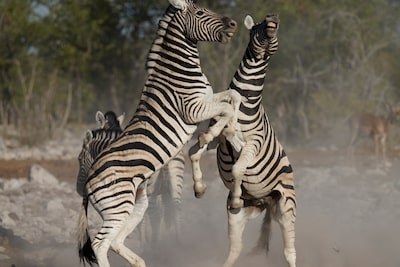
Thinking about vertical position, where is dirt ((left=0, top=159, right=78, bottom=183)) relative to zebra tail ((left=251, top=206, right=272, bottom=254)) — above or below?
above

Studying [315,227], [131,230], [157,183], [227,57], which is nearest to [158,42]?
[131,230]

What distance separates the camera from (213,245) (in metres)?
8.75

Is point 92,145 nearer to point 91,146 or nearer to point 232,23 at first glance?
point 91,146

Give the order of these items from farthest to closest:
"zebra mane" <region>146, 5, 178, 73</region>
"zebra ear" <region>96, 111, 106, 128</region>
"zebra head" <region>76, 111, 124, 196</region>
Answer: "zebra ear" <region>96, 111, 106, 128</region> < "zebra head" <region>76, 111, 124, 196</region> < "zebra mane" <region>146, 5, 178, 73</region>

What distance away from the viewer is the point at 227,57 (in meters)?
22.3

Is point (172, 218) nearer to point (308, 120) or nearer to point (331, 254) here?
point (331, 254)

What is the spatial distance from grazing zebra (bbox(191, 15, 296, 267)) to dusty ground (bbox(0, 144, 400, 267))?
1.18 m

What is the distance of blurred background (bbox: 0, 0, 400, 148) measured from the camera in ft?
70.4

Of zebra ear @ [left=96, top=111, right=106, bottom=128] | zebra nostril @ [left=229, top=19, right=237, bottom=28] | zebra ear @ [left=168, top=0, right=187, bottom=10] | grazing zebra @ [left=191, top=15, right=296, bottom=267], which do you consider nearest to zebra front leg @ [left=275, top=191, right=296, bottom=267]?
grazing zebra @ [left=191, top=15, right=296, bottom=267]

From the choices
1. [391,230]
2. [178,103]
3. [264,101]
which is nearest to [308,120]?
[264,101]

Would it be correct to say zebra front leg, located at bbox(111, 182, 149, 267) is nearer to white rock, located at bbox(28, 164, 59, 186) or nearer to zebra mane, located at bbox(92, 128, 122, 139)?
zebra mane, located at bbox(92, 128, 122, 139)

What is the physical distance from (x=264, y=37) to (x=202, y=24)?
567 millimetres

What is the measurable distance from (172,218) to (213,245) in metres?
0.58

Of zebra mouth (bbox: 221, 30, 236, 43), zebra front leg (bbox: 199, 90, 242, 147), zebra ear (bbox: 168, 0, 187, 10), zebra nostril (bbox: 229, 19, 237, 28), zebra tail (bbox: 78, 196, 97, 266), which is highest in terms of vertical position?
zebra ear (bbox: 168, 0, 187, 10)
